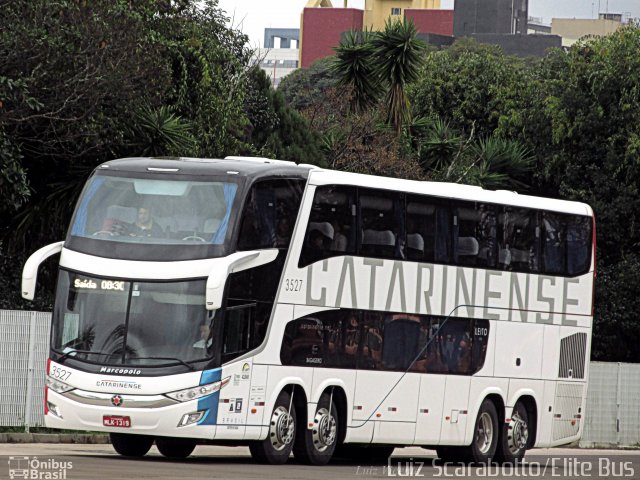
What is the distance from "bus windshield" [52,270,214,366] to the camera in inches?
745

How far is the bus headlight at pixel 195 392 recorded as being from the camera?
18688 millimetres

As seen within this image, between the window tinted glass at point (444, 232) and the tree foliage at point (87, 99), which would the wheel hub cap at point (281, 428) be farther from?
the tree foliage at point (87, 99)

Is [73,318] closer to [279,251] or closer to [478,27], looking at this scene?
[279,251]

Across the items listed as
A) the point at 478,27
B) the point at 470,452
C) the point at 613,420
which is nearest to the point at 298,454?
the point at 470,452

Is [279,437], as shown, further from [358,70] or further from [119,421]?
[358,70]

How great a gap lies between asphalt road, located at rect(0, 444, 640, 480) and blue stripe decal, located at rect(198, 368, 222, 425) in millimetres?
590

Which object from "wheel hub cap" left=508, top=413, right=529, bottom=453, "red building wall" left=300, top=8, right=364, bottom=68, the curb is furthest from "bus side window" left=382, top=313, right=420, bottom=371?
"red building wall" left=300, top=8, right=364, bottom=68

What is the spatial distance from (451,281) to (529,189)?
31331 millimetres

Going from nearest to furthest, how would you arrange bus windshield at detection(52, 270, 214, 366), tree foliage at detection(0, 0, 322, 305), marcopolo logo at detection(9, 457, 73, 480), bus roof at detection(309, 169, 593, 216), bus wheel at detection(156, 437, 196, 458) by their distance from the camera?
marcopolo logo at detection(9, 457, 73, 480), bus windshield at detection(52, 270, 214, 366), bus roof at detection(309, 169, 593, 216), bus wheel at detection(156, 437, 196, 458), tree foliage at detection(0, 0, 322, 305)

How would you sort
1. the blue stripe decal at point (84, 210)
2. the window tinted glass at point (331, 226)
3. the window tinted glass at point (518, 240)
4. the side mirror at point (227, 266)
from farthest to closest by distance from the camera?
the window tinted glass at point (518, 240) → the window tinted glass at point (331, 226) → the blue stripe decal at point (84, 210) → the side mirror at point (227, 266)

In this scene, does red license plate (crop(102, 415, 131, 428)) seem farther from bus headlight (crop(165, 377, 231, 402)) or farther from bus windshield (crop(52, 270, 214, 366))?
bus windshield (crop(52, 270, 214, 366))

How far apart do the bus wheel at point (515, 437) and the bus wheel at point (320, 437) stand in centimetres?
445

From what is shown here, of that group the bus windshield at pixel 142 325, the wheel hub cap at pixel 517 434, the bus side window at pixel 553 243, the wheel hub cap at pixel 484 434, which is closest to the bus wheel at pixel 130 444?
the bus windshield at pixel 142 325

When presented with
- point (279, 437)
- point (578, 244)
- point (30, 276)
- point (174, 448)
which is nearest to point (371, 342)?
point (279, 437)
